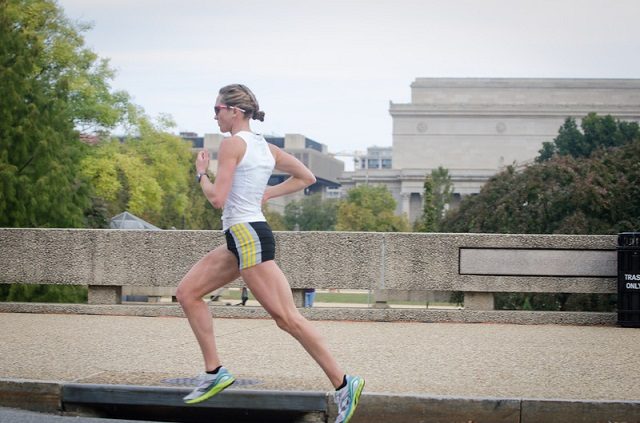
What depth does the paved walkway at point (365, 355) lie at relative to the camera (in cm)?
729

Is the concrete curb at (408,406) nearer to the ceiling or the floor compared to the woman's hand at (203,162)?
nearer to the floor

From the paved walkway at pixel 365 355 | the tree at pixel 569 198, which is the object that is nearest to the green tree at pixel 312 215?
the tree at pixel 569 198

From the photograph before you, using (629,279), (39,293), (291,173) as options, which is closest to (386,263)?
(629,279)

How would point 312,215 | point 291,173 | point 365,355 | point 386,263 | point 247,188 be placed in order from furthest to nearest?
point 312,215
point 386,263
point 365,355
point 291,173
point 247,188

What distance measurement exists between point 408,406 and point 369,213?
259ft

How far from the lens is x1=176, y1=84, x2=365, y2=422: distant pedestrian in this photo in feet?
20.8

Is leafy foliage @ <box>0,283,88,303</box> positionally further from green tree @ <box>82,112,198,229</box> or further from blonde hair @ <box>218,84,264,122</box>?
green tree @ <box>82,112,198,229</box>

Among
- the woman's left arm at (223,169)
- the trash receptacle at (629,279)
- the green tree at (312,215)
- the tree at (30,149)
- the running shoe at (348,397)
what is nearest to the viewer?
the running shoe at (348,397)

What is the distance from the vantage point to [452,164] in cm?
9806

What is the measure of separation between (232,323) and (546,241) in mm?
3820

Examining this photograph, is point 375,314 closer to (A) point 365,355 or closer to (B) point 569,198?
(A) point 365,355

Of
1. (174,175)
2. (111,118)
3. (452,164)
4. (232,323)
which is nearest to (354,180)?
(452,164)

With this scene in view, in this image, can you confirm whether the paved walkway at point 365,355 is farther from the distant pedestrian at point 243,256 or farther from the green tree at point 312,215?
the green tree at point 312,215

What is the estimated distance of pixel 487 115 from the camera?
96.3m
